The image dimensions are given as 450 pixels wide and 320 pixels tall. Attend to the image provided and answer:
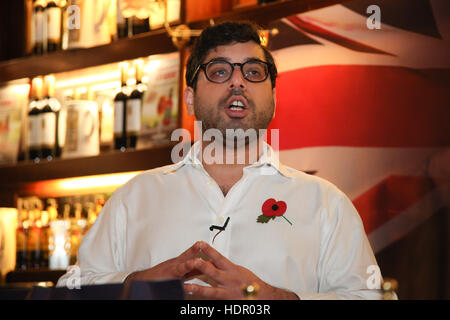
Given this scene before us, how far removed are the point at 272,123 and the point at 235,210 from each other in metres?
0.80

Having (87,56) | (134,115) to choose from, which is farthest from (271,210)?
(87,56)

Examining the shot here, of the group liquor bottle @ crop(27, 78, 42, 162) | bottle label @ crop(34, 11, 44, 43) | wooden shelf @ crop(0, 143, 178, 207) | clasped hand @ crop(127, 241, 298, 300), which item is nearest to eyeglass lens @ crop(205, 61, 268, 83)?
clasped hand @ crop(127, 241, 298, 300)

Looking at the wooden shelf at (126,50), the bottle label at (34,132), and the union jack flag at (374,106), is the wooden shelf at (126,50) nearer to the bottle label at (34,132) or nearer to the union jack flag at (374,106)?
the union jack flag at (374,106)

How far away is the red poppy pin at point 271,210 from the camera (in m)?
1.63

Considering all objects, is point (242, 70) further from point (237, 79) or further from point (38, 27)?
point (38, 27)

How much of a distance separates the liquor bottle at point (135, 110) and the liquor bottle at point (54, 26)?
600 mm

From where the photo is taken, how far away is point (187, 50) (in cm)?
285

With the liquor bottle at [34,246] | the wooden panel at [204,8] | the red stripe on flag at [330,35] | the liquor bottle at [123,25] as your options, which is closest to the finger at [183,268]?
the red stripe on flag at [330,35]

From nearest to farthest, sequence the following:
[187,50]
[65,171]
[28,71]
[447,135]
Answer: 1. [447,135]
2. [187,50]
3. [65,171]
4. [28,71]

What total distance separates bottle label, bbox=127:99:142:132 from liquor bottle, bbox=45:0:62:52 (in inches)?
26.6

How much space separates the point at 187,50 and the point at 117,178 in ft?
2.42

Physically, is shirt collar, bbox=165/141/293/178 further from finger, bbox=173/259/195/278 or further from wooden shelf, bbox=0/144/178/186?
wooden shelf, bbox=0/144/178/186
